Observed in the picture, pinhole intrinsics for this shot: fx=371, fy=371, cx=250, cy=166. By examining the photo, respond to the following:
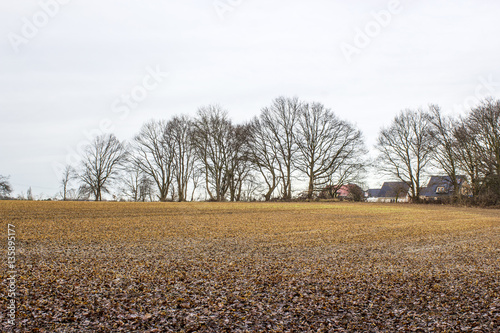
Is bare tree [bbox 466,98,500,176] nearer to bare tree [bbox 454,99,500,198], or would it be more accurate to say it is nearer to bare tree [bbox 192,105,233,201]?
bare tree [bbox 454,99,500,198]

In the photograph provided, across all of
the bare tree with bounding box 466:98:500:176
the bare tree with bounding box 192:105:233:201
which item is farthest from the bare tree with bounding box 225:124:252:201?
the bare tree with bounding box 466:98:500:176

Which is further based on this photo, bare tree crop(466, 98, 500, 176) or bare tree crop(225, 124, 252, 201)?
bare tree crop(225, 124, 252, 201)

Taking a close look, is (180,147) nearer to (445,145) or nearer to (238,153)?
(238,153)
